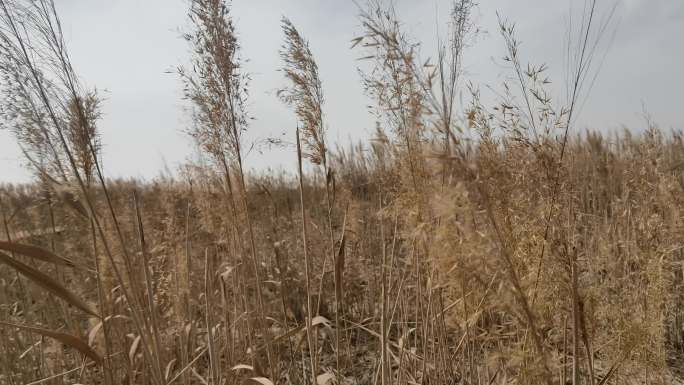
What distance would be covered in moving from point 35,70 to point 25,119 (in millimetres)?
548

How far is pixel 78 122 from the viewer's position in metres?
1.47

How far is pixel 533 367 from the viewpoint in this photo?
1196mm

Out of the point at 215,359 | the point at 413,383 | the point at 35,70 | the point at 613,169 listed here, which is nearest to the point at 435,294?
the point at 413,383

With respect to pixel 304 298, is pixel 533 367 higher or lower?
higher

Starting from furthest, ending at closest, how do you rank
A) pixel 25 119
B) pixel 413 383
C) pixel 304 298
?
pixel 304 298 < pixel 413 383 < pixel 25 119

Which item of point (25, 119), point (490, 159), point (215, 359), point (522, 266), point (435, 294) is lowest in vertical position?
point (215, 359)

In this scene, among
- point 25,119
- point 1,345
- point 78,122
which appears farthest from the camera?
point 1,345

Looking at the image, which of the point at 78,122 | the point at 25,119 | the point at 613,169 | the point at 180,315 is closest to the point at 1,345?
the point at 180,315

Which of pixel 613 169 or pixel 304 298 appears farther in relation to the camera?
pixel 613 169

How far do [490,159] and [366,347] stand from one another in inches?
107

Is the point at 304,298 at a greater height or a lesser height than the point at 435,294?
lesser

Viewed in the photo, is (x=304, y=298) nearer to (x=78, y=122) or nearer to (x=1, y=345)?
(x=1, y=345)

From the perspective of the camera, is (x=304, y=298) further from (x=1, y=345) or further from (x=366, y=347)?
(x=1, y=345)

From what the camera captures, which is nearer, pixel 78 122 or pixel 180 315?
pixel 78 122
